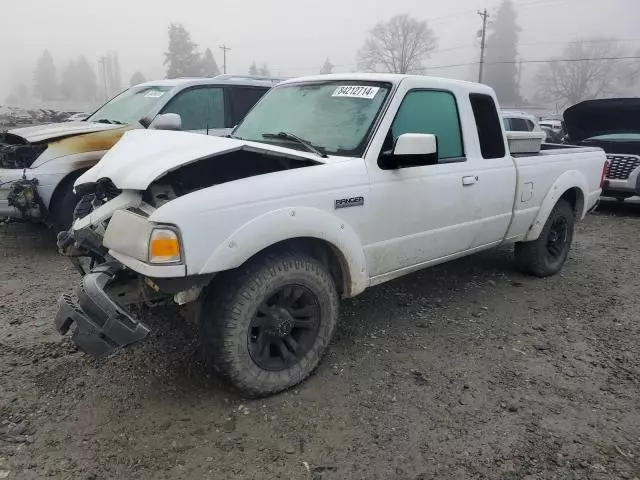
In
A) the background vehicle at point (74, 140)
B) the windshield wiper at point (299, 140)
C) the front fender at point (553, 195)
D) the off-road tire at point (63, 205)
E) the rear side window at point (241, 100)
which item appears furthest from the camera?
the rear side window at point (241, 100)

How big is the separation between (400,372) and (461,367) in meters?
0.44

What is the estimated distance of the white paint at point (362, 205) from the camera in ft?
8.53

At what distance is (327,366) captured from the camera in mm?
3367

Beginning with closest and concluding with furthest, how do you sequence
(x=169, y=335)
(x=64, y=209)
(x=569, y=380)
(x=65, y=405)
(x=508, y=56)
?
(x=65, y=405) → (x=569, y=380) → (x=169, y=335) → (x=64, y=209) → (x=508, y=56)

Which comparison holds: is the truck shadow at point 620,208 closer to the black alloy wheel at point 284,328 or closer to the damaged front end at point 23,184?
the black alloy wheel at point 284,328

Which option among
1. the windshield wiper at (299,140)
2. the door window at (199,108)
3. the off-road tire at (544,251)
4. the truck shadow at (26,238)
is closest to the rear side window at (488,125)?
the off-road tire at (544,251)

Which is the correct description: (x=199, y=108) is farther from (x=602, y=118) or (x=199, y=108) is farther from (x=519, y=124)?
(x=519, y=124)

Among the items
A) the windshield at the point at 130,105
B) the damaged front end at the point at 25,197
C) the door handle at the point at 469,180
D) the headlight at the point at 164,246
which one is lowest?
the damaged front end at the point at 25,197

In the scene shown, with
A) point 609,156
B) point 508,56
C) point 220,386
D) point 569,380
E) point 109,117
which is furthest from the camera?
point 508,56

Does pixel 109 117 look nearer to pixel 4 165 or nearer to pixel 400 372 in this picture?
pixel 4 165

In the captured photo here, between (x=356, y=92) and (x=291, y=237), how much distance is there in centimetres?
138

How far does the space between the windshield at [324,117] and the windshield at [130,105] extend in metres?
2.88

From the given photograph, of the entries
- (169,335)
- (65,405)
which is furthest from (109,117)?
(65,405)

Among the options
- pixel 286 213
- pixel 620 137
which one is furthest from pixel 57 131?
pixel 620 137
